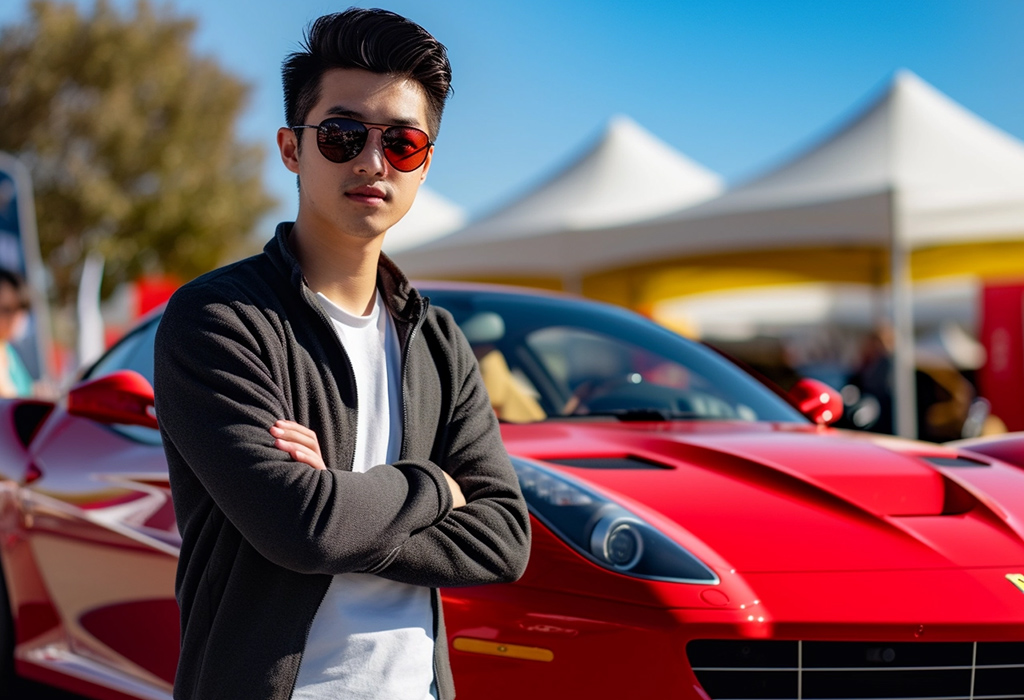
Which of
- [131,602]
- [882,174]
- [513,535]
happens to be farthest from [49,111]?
[513,535]

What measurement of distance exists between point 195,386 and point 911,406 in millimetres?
8342

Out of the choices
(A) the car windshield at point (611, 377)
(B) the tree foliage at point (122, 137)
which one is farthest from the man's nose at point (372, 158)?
(B) the tree foliage at point (122, 137)

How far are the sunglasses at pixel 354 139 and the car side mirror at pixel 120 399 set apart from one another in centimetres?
121

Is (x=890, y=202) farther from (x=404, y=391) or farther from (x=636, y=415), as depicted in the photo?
(x=404, y=391)

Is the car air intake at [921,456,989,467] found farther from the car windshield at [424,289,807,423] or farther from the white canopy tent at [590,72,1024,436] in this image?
the white canopy tent at [590,72,1024,436]

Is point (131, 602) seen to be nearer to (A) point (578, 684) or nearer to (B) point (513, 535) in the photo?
(A) point (578, 684)

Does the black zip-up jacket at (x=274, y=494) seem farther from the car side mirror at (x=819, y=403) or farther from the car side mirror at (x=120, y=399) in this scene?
the car side mirror at (x=819, y=403)

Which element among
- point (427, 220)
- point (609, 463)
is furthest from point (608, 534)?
point (427, 220)

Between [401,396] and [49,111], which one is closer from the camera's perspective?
[401,396]

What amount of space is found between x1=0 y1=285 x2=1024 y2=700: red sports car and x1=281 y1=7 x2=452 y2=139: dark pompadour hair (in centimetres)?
89

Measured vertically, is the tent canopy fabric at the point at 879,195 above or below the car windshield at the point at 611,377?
above

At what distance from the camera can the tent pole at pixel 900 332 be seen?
841cm

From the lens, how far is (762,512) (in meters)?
2.09

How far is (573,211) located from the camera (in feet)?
40.9
